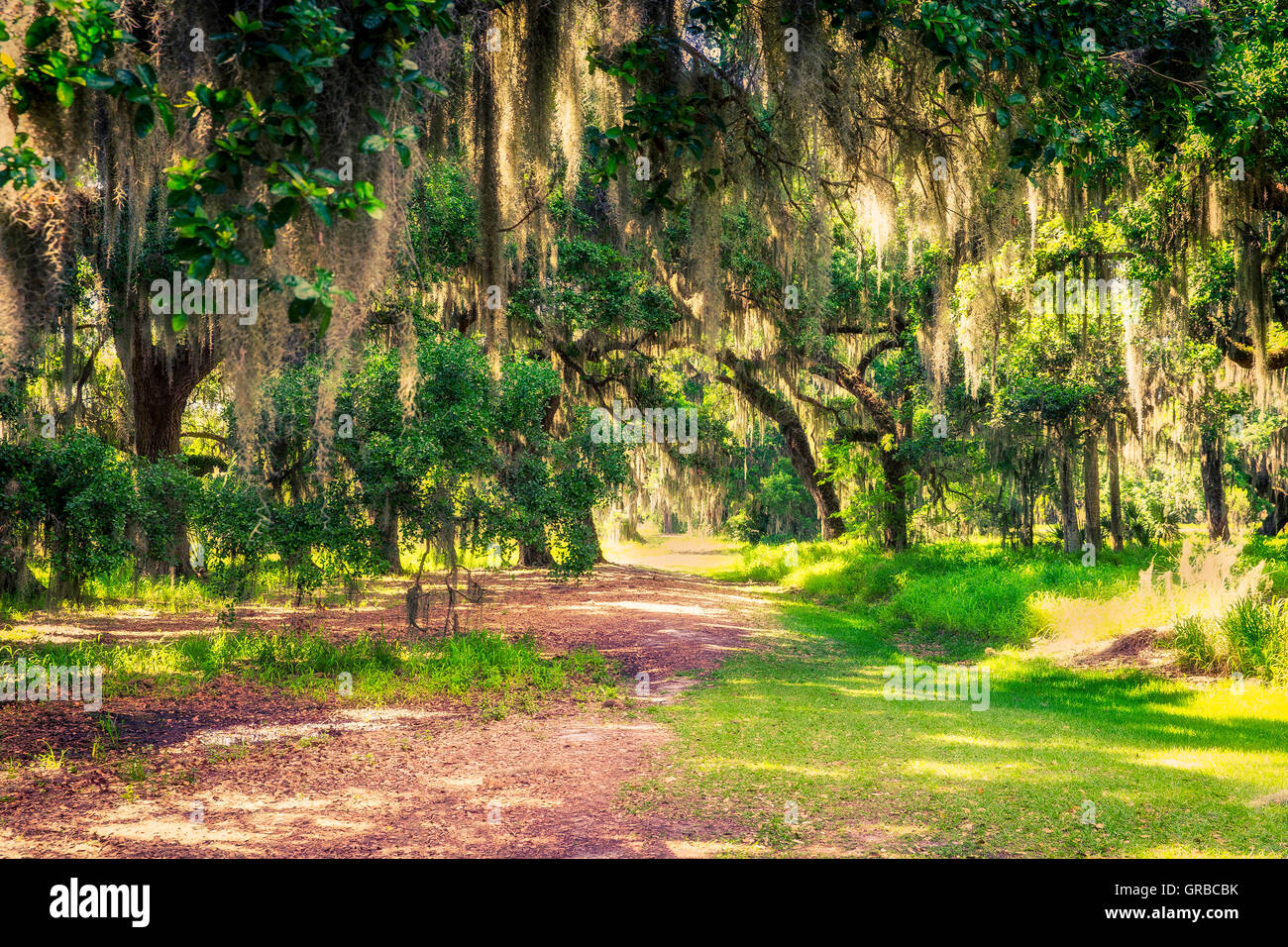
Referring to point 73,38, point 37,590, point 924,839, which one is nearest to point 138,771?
point 73,38

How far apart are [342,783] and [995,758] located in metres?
4.24

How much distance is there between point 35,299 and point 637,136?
3.53 metres

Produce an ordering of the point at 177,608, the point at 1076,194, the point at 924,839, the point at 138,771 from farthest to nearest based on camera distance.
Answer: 1. the point at 177,608
2. the point at 1076,194
3. the point at 138,771
4. the point at 924,839

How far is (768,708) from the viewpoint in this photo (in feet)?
23.5

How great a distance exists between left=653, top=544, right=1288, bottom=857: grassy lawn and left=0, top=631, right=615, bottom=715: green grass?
1.54 meters

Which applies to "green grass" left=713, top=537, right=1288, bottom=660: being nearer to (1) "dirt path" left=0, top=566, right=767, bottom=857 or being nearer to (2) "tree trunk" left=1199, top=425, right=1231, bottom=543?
(2) "tree trunk" left=1199, top=425, right=1231, bottom=543

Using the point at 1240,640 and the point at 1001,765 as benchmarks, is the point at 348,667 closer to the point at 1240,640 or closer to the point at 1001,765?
the point at 1001,765

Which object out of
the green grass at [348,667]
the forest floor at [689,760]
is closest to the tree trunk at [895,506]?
the forest floor at [689,760]

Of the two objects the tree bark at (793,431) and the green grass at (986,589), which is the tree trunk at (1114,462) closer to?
the green grass at (986,589)

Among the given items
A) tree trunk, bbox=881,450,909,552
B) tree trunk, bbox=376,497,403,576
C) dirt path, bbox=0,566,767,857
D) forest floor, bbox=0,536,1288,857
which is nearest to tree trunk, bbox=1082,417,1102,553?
tree trunk, bbox=881,450,909,552

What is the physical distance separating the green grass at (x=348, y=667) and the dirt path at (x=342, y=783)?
387 millimetres

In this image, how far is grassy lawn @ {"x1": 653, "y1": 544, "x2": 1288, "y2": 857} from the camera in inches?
162

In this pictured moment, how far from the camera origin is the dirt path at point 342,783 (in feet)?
13.4

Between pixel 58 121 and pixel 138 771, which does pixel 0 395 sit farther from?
pixel 58 121
